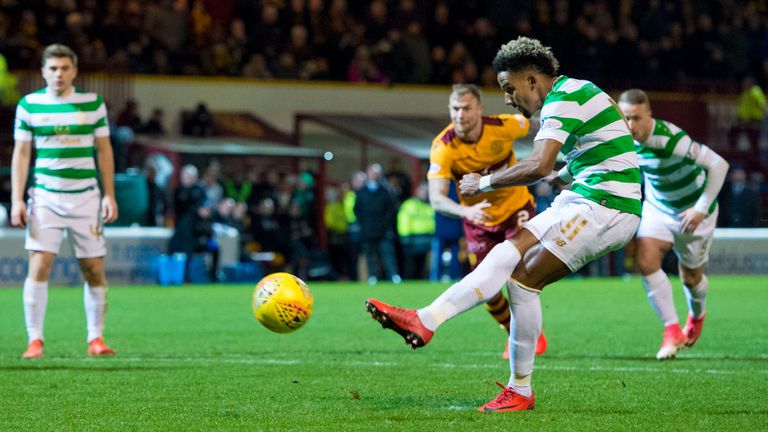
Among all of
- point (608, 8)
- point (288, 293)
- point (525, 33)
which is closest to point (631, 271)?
point (525, 33)

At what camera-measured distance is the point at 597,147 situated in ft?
23.1

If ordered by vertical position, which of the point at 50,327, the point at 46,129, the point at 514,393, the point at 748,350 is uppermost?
the point at 46,129

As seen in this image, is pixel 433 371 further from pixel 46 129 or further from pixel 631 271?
pixel 631 271

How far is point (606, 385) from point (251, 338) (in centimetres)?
463

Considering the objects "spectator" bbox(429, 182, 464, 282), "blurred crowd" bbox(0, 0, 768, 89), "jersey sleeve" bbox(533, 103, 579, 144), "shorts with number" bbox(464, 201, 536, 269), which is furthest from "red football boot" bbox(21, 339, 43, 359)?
"blurred crowd" bbox(0, 0, 768, 89)

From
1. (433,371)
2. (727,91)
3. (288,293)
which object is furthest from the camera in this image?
(727,91)

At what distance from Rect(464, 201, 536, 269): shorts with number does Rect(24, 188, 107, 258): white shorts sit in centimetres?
294

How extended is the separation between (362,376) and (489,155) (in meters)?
2.41

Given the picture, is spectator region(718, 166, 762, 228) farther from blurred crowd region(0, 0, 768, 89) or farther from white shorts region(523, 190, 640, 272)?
white shorts region(523, 190, 640, 272)

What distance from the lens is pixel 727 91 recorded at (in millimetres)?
30906

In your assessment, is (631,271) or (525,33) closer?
(631,271)

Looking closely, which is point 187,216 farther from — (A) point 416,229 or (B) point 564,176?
(B) point 564,176

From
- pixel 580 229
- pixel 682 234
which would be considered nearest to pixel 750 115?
pixel 682 234

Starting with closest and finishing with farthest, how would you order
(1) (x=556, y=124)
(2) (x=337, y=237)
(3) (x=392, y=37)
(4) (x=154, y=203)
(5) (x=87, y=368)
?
(1) (x=556, y=124) < (5) (x=87, y=368) < (4) (x=154, y=203) < (2) (x=337, y=237) < (3) (x=392, y=37)
